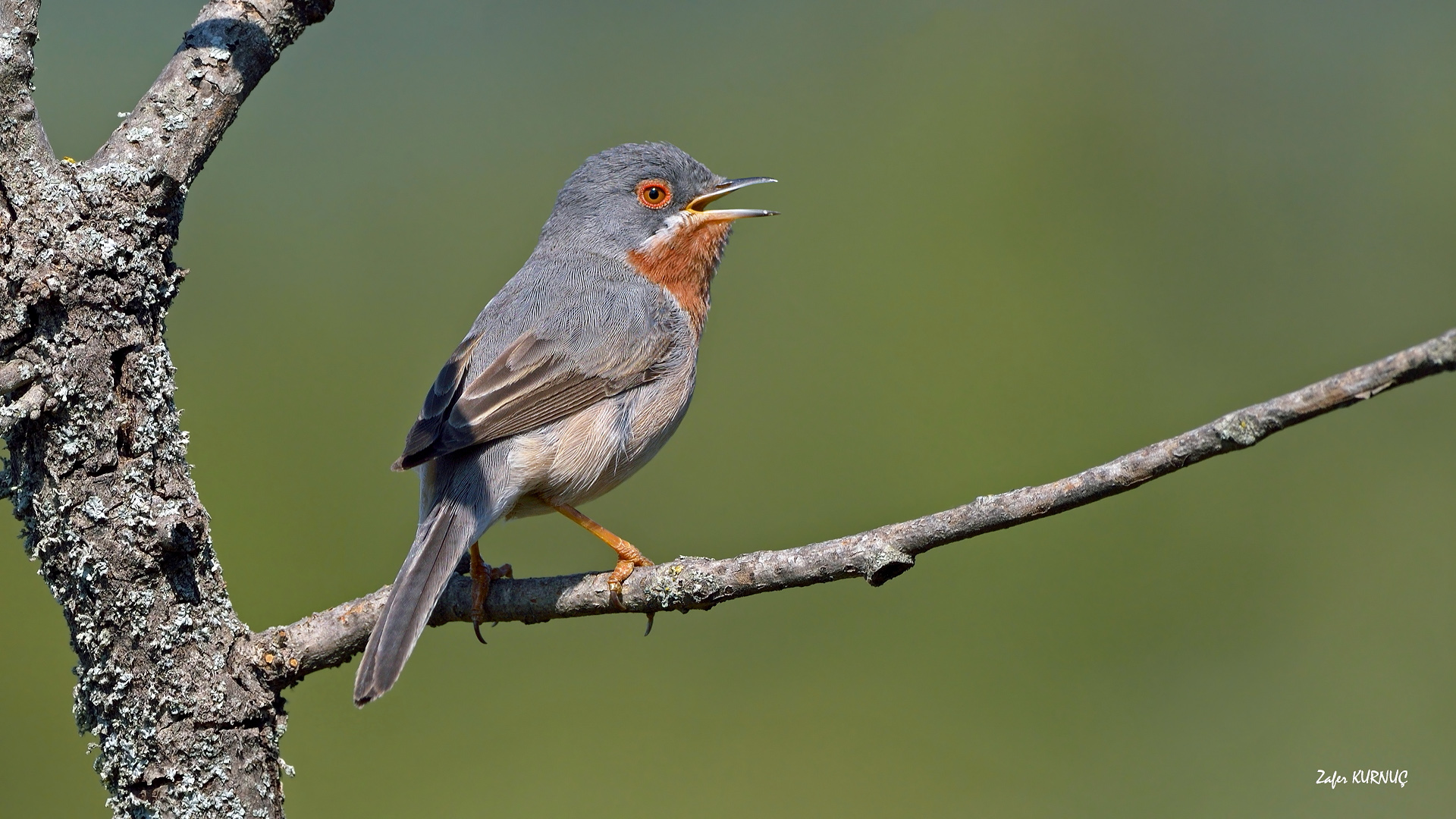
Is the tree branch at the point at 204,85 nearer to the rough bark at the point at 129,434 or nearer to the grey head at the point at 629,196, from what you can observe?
the rough bark at the point at 129,434

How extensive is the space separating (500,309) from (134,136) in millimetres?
1733

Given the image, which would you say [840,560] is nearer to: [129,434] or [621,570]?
[621,570]

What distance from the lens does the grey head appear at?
4.70 m

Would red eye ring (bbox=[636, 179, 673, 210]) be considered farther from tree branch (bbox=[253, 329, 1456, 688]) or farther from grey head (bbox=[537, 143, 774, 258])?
tree branch (bbox=[253, 329, 1456, 688])

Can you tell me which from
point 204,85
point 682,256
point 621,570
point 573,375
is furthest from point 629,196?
point 204,85

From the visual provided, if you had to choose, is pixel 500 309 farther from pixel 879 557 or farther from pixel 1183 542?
pixel 1183 542

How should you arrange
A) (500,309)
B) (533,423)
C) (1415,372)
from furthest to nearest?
(500,309), (533,423), (1415,372)

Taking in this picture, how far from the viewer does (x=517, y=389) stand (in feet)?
12.2

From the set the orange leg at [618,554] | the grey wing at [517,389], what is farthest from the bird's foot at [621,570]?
the grey wing at [517,389]

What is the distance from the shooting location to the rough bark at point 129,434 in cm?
235

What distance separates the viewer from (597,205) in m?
4.76

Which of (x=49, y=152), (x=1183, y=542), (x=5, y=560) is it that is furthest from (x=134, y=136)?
(x=1183, y=542)

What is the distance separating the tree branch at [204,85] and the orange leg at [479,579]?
1.42 meters

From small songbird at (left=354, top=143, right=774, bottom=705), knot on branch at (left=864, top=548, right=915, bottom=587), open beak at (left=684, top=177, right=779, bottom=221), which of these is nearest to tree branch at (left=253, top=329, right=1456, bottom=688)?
knot on branch at (left=864, top=548, right=915, bottom=587)
